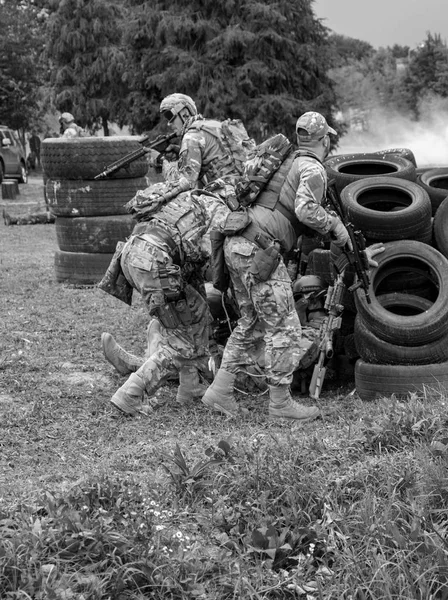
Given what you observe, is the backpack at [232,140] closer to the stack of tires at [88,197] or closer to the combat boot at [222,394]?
the combat boot at [222,394]

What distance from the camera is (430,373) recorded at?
6.12 m

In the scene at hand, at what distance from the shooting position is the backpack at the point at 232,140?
767 cm

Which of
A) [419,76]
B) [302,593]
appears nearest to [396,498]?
[302,593]

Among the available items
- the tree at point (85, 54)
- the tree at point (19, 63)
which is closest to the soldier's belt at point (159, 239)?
the tree at point (85, 54)

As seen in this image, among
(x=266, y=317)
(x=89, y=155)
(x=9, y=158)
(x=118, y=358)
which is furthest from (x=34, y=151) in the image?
(x=266, y=317)

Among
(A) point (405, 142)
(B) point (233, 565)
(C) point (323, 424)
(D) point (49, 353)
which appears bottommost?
(A) point (405, 142)

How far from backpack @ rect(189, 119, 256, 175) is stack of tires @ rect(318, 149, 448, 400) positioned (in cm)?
74

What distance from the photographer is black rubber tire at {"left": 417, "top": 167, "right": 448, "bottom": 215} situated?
7406 mm

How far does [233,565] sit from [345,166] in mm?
4528

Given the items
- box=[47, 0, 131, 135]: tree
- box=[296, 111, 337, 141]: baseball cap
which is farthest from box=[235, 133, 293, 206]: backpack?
box=[47, 0, 131, 135]: tree

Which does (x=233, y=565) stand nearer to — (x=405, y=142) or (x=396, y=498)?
(x=396, y=498)

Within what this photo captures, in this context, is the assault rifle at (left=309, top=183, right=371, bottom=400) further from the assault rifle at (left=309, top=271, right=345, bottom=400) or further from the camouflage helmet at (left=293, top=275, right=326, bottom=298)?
the camouflage helmet at (left=293, top=275, right=326, bottom=298)

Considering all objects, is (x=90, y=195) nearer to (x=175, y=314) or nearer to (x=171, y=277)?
(x=175, y=314)

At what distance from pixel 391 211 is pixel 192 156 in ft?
5.44
